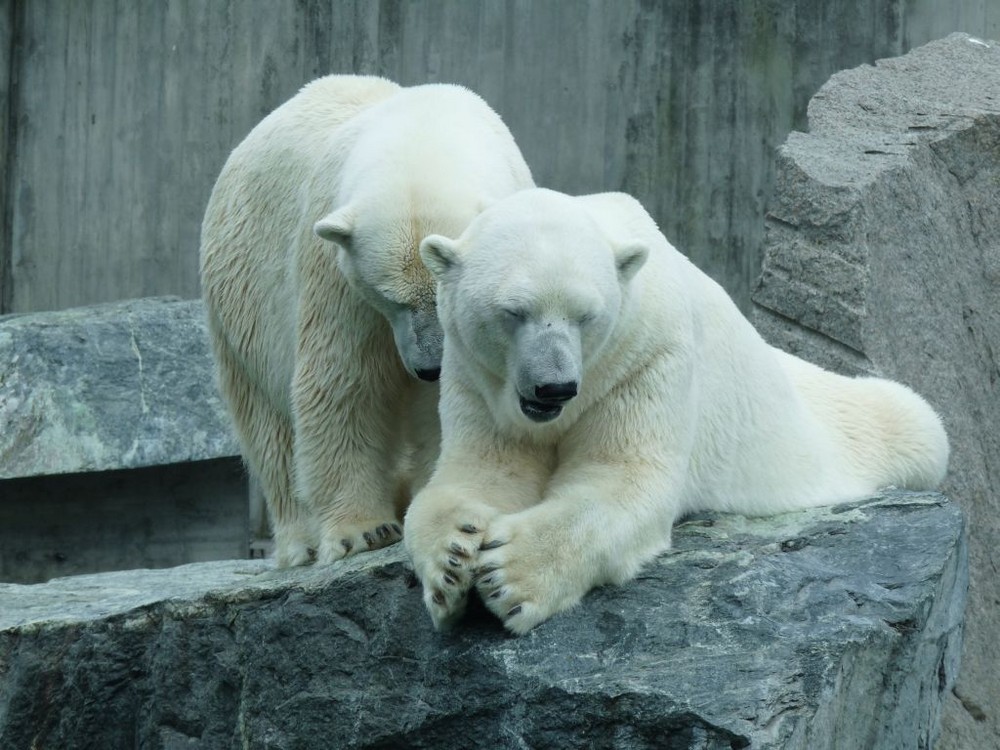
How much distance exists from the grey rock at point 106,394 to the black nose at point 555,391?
494 centimetres

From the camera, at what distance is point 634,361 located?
3775 millimetres

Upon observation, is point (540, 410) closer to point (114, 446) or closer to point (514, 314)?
point (514, 314)

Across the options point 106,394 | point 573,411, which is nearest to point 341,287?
point 573,411

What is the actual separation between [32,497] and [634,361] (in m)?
5.43

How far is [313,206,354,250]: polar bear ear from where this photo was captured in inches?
165

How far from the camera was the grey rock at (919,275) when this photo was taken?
5707 mm

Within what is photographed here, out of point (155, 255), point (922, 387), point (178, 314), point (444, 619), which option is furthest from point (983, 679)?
point (155, 255)

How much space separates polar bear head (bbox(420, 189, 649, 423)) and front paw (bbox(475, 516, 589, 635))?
0.93 feet

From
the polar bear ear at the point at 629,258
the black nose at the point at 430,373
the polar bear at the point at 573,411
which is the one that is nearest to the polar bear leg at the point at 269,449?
the black nose at the point at 430,373

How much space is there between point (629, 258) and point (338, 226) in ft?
2.94

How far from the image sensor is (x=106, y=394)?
814 cm

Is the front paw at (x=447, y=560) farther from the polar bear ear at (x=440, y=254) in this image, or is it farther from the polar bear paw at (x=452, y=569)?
the polar bear ear at (x=440, y=254)

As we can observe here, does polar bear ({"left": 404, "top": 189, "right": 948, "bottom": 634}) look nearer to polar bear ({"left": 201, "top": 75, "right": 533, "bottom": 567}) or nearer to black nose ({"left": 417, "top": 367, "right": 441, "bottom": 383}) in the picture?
black nose ({"left": 417, "top": 367, "right": 441, "bottom": 383})

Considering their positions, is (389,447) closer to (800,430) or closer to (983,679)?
(800,430)
